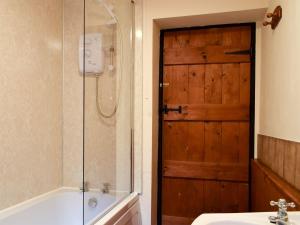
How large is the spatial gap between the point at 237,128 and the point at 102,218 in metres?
1.40

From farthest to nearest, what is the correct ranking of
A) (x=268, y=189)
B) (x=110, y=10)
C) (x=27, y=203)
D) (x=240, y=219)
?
(x=110, y=10)
(x=27, y=203)
(x=268, y=189)
(x=240, y=219)

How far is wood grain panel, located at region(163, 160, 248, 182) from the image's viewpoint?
2299mm

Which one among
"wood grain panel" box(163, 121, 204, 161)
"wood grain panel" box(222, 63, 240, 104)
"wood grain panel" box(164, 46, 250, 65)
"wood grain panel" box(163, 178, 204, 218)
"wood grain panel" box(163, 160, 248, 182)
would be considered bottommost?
"wood grain panel" box(163, 178, 204, 218)

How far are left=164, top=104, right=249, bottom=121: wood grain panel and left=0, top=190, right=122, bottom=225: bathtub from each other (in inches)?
37.8

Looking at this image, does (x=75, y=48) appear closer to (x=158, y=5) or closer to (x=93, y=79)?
(x=93, y=79)

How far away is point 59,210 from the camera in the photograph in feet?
7.17

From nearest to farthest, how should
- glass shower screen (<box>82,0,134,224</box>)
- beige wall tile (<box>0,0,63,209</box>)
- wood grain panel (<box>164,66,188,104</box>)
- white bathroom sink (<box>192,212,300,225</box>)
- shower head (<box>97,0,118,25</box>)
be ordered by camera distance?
white bathroom sink (<box>192,212,300,225</box>) < beige wall tile (<box>0,0,63,209</box>) < glass shower screen (<box>82,0,134,224</box>) < shower head (<box>97,0,118,25</box>) < wood grain panel (<box>164,66,188,104</box>)

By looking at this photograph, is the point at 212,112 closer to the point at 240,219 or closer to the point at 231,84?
the point at 231,84

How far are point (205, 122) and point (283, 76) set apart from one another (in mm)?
Result: 977

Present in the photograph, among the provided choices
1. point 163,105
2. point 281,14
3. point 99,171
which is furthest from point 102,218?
point 281,14

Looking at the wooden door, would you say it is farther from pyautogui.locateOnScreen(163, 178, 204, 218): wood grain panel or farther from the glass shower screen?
the glass shower screen

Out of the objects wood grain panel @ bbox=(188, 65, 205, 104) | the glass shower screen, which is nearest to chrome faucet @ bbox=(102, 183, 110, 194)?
the glass shower screen

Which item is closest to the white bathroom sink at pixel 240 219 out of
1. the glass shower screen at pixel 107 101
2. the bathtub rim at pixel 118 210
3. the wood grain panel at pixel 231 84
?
the bathtub rim at pixel 118 210

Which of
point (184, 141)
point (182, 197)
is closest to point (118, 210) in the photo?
point (182, 197)
